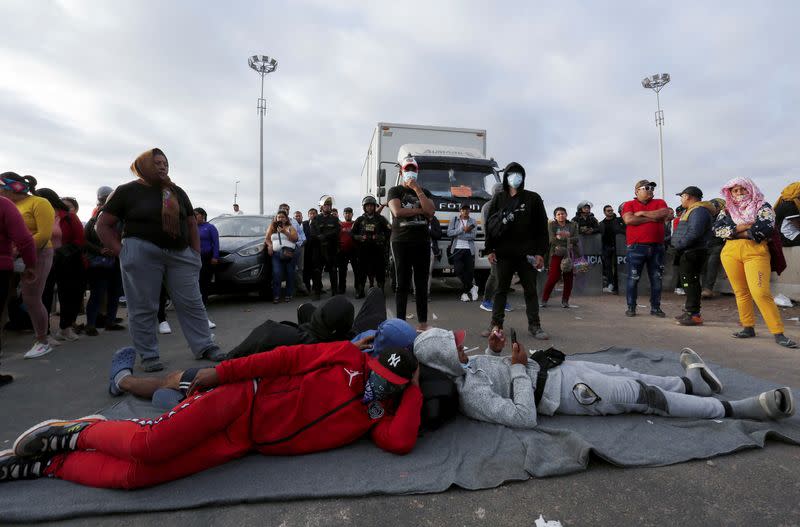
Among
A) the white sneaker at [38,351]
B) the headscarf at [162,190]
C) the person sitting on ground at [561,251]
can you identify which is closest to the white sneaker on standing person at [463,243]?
the person sitting on ground at [561,251]

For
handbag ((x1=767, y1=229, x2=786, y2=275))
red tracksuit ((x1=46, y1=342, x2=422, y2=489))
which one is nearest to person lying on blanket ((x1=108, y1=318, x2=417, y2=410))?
red tracksuit ((x1=46, y1=342, x2=422, y2=489))

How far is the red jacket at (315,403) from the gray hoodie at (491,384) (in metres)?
0.36

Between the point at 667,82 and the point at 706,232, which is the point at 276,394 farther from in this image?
the point at 667,82

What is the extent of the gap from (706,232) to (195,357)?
6867 mm

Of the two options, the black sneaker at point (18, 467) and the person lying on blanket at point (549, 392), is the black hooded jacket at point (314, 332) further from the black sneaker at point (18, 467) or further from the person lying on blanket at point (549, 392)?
the black sneaker at point (18, 467)

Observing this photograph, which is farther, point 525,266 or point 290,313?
point 290,313

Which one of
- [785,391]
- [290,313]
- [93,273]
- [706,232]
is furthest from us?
[290,313]

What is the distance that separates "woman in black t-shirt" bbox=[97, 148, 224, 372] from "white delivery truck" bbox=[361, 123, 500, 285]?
5155mm

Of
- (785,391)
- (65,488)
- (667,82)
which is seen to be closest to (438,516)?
(65,488)

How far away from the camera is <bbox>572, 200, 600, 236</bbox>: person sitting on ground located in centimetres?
1020

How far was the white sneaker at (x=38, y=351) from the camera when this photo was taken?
14.6 feet

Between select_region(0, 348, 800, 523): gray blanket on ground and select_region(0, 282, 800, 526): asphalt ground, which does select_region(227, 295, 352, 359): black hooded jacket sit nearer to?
select_region(0, 348, 800, 523): gray blanket on ground

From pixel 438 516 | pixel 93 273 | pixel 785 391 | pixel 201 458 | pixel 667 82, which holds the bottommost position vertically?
pixel 438 516

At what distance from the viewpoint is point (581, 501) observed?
6.47ft
